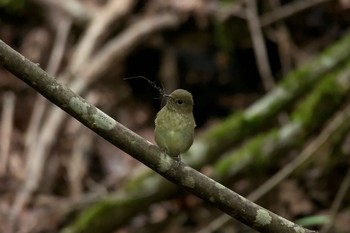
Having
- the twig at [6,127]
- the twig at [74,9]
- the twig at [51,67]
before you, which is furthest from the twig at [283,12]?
the twig at [6,127]

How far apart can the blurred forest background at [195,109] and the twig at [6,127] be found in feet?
0.04

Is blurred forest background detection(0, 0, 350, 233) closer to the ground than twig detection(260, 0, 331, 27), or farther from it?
closer to the ground

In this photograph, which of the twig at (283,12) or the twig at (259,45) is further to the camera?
the twig at (283,12)

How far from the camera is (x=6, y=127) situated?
613cm

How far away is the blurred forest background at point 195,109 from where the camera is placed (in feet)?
16.0

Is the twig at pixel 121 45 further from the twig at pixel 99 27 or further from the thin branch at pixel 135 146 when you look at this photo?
the thin branch at pixel 135 146

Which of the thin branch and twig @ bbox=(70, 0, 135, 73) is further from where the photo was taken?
twig @ bbox=(70, 0, 135, 73)

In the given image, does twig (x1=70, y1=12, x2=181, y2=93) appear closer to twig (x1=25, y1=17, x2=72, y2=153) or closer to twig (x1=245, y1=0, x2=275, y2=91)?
twig (x1=25, y1=17, x2=72, y2=153)

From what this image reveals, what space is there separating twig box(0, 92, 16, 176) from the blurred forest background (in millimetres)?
14

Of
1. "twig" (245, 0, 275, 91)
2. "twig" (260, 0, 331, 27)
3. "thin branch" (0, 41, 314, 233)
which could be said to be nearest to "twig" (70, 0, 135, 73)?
"twig" (245, 0, 275, 91)

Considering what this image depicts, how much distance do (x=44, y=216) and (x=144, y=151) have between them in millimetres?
3152

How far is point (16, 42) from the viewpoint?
23.0ft

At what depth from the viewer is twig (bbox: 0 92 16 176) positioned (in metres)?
5.87

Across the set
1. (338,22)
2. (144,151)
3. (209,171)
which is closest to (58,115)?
(209,171)
